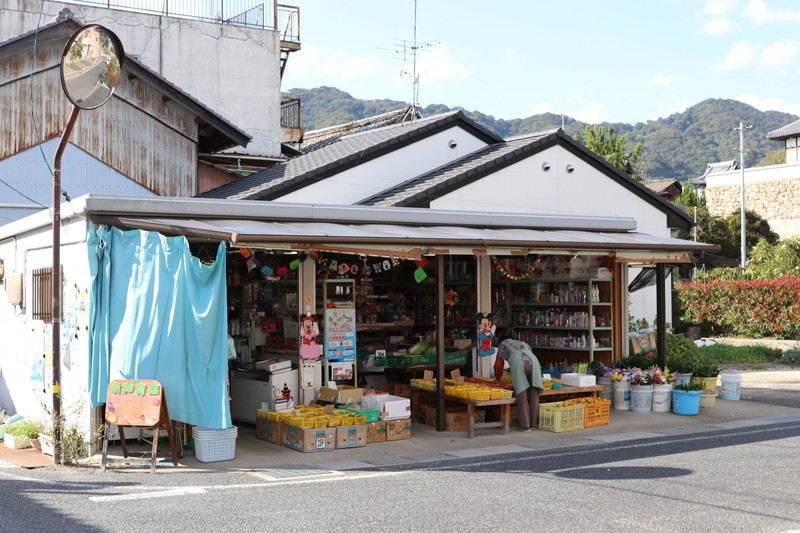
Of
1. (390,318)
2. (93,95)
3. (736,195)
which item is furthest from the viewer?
(736,195)

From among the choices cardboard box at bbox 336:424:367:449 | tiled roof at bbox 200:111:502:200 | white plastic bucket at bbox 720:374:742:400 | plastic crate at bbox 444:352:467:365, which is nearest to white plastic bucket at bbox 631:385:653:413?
white plastic bucket at bbox 720:374:742:400

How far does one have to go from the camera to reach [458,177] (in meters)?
18.1

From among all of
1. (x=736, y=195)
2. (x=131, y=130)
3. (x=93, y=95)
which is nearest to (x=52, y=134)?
(x=131, y=130)

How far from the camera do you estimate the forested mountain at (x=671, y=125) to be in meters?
104

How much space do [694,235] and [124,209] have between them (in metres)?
35.4

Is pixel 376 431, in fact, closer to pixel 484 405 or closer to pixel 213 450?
pixel 484 405

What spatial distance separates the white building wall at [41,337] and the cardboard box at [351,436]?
3.00 metres

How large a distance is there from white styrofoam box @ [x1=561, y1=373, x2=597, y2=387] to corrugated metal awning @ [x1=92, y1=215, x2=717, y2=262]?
6.48 feet

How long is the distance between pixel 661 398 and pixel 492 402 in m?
3.64

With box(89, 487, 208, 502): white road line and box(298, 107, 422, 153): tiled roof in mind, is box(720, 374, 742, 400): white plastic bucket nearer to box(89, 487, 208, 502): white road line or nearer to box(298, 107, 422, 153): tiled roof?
box(89, 487, 208, 502): white road line

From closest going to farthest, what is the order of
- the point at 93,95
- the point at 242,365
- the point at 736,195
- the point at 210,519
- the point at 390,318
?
the point at 210,519
the point at 93,95
the point at 242,365
the point at 390,318
the point at 736,195

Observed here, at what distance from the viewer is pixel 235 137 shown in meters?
20.7

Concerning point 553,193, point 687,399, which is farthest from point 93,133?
point 687,399

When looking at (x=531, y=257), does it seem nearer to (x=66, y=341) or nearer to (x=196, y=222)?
(x=196, y=222)
